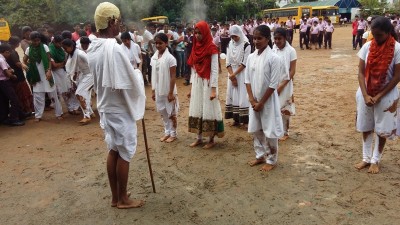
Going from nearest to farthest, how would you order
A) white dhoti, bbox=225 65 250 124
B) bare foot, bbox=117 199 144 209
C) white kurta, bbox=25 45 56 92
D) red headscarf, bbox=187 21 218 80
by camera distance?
bare foot, bbox=117 199 144 209 → red headscarf, bbox=187 21 218 80 → white dhoti, bbox=225 65 250 124 → white kurta, bbox=25 45 56 92

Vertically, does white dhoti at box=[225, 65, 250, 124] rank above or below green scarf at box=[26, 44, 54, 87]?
below

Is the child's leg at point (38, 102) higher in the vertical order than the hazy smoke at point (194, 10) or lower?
lower

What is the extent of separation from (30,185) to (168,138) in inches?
82.9

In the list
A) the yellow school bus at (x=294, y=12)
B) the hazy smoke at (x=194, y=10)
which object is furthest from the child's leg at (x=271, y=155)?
the yellow school bus at (x=294, y=12)

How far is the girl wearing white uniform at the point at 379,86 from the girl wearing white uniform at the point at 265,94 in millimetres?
955

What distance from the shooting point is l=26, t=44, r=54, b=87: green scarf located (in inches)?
273

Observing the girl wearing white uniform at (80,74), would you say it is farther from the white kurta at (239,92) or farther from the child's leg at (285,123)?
the child's leg at (285,123)

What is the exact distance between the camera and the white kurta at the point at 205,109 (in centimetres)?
490

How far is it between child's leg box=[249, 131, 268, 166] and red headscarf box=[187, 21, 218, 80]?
1091 millimetres

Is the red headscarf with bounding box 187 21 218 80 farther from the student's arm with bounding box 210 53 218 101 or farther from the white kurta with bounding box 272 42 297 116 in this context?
the white kurta with bounding box 272 42 297 116

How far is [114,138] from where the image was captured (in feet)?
10.7

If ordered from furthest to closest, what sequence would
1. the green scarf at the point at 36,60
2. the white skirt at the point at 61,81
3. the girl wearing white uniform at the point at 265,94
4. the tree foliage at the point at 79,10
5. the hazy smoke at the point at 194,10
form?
the hazy smoke at the point at 194,10 < the tree foliage at the point at 79,10 < the white skirt at the point at 61,81 < the green scarf at the point at 36,60 < the girl wearing white uniform at the point at 265,94

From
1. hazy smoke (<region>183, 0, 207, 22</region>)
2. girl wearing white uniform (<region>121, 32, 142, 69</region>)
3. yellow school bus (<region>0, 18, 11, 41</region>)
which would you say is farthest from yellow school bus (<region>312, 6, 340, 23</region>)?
girl wearing white uniform (<region>121, 32, 142, 69</region>)

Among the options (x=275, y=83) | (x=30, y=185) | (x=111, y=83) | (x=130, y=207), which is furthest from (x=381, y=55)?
(x=30, y=185)
